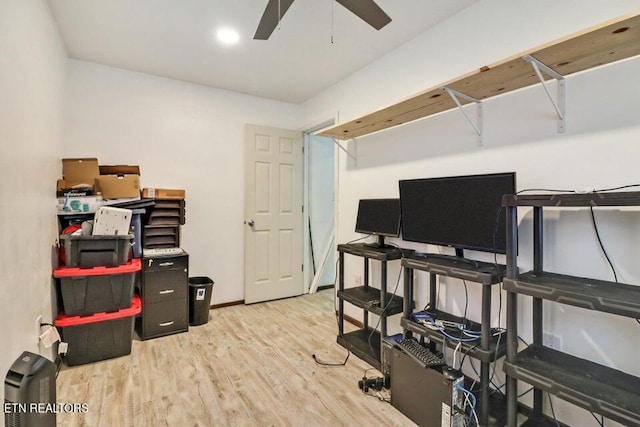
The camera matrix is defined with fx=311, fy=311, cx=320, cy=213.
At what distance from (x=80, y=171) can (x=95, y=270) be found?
91cm

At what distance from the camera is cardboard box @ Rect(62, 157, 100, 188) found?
2.64 m

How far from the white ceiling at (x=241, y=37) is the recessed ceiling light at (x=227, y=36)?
0.15ft

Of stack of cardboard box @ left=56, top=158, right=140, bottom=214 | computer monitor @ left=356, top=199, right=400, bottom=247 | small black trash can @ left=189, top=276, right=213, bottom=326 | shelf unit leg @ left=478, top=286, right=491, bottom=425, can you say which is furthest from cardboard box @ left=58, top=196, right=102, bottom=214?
shelf unit leg @ left=478, top=286, right=491, bottom=425

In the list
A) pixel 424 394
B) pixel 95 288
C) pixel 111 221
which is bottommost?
pixel 424 394

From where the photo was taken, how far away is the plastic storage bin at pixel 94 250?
237 centimetres

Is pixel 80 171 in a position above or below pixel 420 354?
above

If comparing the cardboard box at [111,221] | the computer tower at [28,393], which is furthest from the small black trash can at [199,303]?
the computer tower at [28,393]

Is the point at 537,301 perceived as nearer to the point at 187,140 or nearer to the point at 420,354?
the point at 420,354

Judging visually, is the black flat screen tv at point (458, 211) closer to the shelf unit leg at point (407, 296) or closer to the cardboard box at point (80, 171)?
the shelf unit leg at point (407, 296)

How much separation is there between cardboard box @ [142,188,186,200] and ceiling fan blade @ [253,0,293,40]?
175 cm

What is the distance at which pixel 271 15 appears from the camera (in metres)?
1.78

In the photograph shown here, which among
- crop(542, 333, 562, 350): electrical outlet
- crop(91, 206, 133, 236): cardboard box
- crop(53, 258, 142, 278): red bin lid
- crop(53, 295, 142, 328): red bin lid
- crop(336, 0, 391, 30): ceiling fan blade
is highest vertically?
crop(336, 0, 391, 30): ceiling fan blade

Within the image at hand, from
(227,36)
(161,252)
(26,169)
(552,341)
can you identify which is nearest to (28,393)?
(26,169)

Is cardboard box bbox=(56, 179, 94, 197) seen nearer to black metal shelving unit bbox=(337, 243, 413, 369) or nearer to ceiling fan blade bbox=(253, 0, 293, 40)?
ceiling fan blade bbox=(253, 0, 293, 40)
